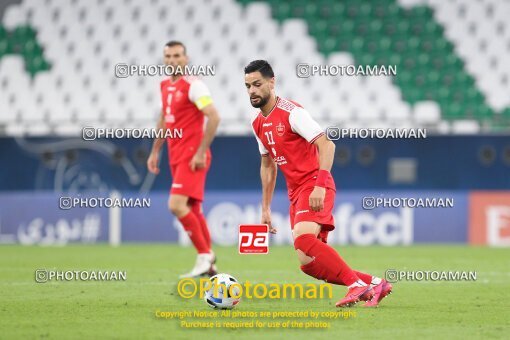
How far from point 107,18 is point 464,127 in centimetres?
789

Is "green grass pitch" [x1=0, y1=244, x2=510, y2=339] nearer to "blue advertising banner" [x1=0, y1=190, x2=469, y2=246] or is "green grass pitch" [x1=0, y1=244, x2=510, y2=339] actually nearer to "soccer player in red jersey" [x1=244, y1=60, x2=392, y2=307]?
"soccer player in red jersey" [x1=244, y1=60, x2=392, y2=307]

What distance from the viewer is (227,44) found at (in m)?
19.5

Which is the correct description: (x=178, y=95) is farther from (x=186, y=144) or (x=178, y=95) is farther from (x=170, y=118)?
(x=186, y=144)

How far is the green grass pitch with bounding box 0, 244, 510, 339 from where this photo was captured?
5.93 meters

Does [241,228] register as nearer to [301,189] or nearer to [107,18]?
[301,189]

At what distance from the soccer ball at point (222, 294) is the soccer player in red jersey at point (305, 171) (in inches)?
20.9

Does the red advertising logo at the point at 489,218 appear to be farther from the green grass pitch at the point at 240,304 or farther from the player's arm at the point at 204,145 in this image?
the player's arm at the point at 204,145

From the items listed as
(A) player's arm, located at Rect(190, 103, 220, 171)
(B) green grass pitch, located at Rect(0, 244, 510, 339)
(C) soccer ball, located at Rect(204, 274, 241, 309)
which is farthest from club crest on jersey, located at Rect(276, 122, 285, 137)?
(A) player's arm, located at Rect(190, 103, 220, 171)

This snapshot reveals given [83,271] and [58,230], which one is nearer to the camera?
[83,271]

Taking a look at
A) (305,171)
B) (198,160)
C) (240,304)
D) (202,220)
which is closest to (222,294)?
(240,304)

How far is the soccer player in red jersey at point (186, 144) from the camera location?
9.62m

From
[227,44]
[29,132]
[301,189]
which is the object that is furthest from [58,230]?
[301,189]

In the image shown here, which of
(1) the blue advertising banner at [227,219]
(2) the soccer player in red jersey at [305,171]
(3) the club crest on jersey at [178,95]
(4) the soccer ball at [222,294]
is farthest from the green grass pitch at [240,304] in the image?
(1) the blue advertising banner at [227,219]

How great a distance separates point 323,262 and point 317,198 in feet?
1.78
